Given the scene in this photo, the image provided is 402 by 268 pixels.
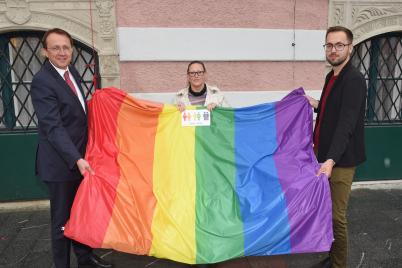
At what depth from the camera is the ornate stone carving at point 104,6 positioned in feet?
15.2

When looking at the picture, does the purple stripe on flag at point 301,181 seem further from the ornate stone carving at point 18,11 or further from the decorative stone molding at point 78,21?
the ornate stone carving at point 18,11

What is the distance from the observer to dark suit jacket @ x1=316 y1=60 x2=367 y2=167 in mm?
2916

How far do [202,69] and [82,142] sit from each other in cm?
141

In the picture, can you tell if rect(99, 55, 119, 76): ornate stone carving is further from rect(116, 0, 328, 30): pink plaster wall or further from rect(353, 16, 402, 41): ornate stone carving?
rect(353, 16, 402, 41): ornate stone carving

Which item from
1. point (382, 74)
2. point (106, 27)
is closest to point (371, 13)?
point (382, 74)

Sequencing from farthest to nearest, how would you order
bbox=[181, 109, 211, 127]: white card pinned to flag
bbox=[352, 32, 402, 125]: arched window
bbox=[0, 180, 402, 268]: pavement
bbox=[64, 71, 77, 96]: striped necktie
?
bbox=[352, 32, 402, 125]: arched window < bbox=[0, 180, 402, 268]: pavement < bbox=[181, 109, 211, 127]: white card pinned to flag < bbox=[64, 71, 77, 96]: striped necktie

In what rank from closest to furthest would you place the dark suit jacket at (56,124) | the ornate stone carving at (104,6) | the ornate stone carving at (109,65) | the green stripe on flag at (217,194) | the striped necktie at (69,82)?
the green stripe on flag at (217,194) < the dark suit jacket at (56,124) < the striped necktie at (69,82) < the ornate stone carving at (104,6) < the ornate stone carving at (109,65)

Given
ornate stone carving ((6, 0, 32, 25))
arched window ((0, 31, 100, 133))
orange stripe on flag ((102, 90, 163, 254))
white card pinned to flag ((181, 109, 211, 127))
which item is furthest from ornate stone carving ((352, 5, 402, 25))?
ornate stone carving ((6, 0, 32, 25))

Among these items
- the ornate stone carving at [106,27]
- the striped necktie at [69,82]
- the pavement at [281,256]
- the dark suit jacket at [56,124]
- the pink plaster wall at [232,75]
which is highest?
the ornate stone carving at [106,27]

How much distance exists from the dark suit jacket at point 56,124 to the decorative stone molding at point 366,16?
12.8 feet

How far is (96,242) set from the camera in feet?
9.17

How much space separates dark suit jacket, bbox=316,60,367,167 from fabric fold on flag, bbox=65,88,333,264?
Answer: 10.6 inches

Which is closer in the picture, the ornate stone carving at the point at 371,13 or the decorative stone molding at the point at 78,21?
the decorative stone molding at the point at 78,21

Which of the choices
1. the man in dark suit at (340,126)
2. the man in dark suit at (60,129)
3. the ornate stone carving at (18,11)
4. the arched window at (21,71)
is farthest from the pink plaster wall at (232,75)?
the man in dark suit at (340,126)
